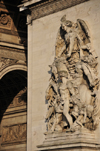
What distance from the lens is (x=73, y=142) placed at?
1716 centimetres

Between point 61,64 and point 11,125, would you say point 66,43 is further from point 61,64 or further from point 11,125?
point 11,125

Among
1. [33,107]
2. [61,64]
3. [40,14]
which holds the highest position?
[40,14]

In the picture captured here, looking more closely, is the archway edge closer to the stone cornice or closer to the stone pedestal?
the stone cornice

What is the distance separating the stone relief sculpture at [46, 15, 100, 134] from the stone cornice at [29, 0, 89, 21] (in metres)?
0.81

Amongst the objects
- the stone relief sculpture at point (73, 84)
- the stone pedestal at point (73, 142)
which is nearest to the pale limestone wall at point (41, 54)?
the stone relief sculpture at point (73, 84)

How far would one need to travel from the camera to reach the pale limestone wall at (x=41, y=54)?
18834 millimetres

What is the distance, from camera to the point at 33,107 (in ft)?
66.0

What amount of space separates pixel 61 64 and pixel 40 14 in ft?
11.1

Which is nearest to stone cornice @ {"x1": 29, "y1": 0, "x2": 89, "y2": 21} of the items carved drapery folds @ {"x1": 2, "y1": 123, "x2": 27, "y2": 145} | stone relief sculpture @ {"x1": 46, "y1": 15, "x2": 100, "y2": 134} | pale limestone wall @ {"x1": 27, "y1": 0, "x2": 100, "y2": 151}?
pale limestone wall @ {"x1": 27, "y1": 0, "x2": 100, "y2": 151}

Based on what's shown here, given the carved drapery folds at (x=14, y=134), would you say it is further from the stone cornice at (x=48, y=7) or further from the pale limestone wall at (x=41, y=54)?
the stone cornice at (x=48, y=7)

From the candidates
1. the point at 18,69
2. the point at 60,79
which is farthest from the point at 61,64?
the point at 18,69

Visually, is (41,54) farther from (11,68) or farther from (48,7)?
(11,68)

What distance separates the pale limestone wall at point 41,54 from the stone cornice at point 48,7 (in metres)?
0.18

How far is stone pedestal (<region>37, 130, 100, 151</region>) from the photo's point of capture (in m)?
17.0
